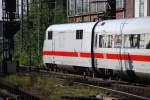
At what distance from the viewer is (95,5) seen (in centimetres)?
5319

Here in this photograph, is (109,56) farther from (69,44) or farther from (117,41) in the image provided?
(69,44)

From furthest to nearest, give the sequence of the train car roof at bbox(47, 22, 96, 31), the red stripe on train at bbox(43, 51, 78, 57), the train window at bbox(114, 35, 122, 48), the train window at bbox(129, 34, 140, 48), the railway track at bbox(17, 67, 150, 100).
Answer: the red stripe on train at bbox(43, 51, 78, 57) → the train car roof at bbox(47, 22, 96, 31) → the train window at bbox(114, 35, 122, 48) → the train window at bbox(129, 34, 140, 48) → the railway track at bbox(17, 67, 150, 100)

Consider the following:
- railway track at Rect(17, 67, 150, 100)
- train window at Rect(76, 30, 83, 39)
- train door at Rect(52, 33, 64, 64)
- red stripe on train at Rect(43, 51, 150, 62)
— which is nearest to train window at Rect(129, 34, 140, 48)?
red stripe on train at Rect(43, 51, 150, 62)

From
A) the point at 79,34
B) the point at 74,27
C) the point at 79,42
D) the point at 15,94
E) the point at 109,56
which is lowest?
the point at 15,94

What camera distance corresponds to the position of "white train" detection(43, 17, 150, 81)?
2208 cm

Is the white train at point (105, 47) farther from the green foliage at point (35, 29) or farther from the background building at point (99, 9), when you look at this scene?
the green foliage at point (35, 29)

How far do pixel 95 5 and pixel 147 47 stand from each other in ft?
105

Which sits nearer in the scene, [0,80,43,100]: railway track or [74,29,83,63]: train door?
[0,80,43,100]: railway track

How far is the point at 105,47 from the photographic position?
25297 mm

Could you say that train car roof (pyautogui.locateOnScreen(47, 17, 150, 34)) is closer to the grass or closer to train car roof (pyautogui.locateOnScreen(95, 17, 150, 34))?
train car roof (pyautogui.locateOnScreen(95, 17, 150, 34))

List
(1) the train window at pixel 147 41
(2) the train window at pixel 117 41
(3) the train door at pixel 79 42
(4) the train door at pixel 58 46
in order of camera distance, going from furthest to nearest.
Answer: (4) the train door at pixel 58 46
(3) the train door at pixel 79 42
(2) the train window at pixel 117 41
(1) the train window at pixel 147 41

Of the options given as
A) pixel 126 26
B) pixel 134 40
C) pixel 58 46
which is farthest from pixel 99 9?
pixel 134 40

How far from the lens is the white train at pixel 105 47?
72.4 feet

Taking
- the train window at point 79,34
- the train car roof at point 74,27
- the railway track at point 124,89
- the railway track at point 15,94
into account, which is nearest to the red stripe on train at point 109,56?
the train window at point 79,34
